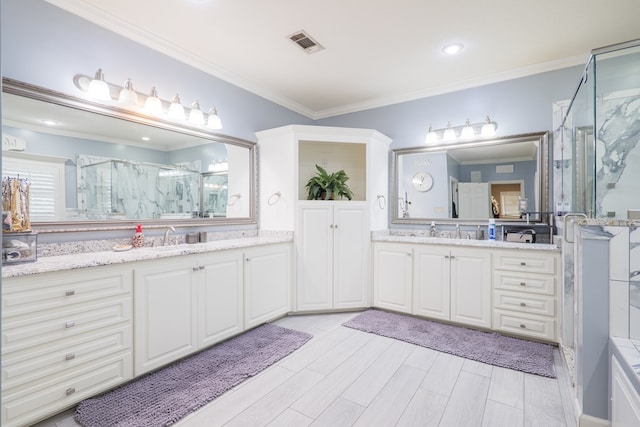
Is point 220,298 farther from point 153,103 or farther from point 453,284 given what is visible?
point 453,284

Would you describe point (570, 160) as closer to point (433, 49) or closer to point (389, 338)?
point (433, 49)

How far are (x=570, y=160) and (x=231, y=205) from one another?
302cm

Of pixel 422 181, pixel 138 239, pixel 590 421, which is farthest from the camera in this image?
pixel 422 181

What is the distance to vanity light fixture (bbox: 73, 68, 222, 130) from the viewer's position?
2.41 meters

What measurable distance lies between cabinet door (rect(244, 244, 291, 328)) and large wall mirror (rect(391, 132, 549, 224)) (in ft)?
4.76

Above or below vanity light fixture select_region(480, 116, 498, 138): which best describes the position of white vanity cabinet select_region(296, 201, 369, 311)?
below

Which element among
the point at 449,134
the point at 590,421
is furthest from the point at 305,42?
the point at 590,421

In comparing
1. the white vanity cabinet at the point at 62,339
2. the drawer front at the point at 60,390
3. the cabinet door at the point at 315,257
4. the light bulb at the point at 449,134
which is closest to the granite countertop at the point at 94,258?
the white vanity cabinet at the point at 62,339

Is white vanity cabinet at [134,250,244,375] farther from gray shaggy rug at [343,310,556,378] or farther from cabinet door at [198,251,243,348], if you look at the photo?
gray shaggy rug at [343,310,556,378]

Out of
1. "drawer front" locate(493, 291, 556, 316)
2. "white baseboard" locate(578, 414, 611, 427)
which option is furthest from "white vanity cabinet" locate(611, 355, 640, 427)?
"drawer front" locate(493, 291, 556, 316)

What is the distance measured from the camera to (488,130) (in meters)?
3.45

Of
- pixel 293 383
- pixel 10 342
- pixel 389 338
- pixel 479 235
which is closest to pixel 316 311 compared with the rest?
pixel 389 338

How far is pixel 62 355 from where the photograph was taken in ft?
6.29

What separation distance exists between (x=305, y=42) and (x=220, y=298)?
7.24 ft
